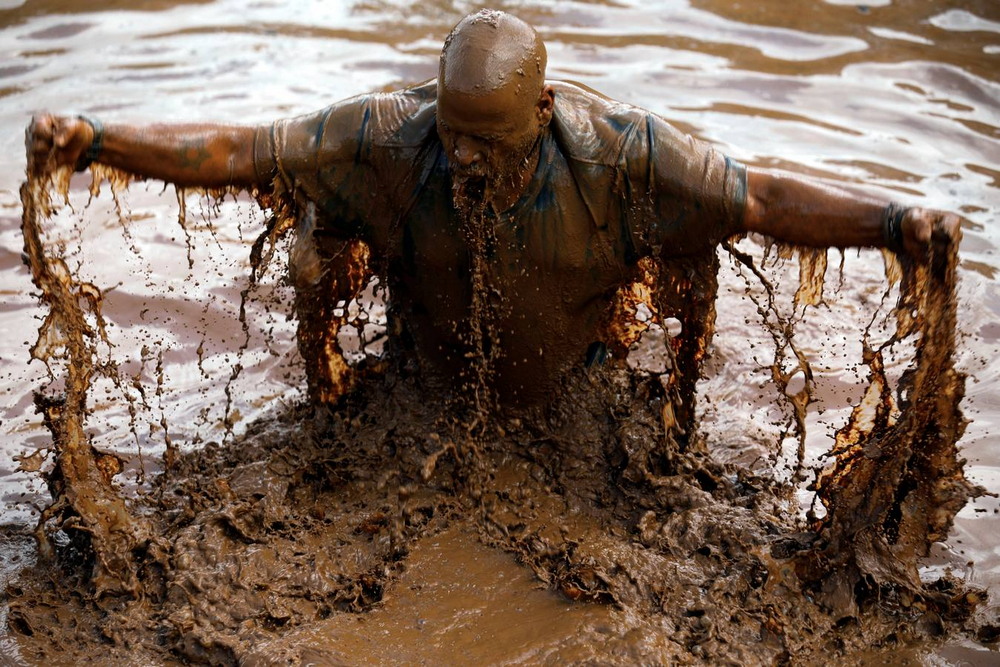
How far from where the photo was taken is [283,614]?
3.29 meters

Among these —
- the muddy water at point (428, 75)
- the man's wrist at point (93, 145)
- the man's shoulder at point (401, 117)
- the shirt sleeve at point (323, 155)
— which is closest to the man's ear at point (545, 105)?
the man's shoulder at point (401, 117)

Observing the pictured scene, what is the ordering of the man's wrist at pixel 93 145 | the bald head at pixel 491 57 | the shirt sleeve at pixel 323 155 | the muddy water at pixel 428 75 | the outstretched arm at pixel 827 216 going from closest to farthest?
the bald head at pixel 491 57 → the outstretched arm at pixel 827 216 → the man's wrist at pixel 93 145 → the shirt sleeve at pixel 323 155 → the muddy water at pixel 428 75

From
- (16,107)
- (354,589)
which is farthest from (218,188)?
(16,107)

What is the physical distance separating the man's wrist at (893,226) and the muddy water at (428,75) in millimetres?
1169

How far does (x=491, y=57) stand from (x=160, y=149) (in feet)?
3.52

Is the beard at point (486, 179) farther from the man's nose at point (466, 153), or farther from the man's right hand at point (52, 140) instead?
the man's right hand at point (52, 140)

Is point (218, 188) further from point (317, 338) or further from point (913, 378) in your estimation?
point (913, 378)

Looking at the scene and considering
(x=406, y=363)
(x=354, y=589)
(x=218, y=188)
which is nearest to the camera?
(x=354, y=589)

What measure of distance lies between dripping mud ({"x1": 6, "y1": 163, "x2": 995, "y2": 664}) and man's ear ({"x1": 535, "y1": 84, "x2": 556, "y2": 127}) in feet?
2.10

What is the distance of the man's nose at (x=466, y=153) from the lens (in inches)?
128

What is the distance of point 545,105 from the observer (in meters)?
3.40

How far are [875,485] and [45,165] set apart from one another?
2.62 m

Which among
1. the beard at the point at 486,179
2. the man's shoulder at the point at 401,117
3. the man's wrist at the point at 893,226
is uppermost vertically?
the man's shoulder at the point at 401,117

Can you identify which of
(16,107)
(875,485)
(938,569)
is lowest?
(938,569)
